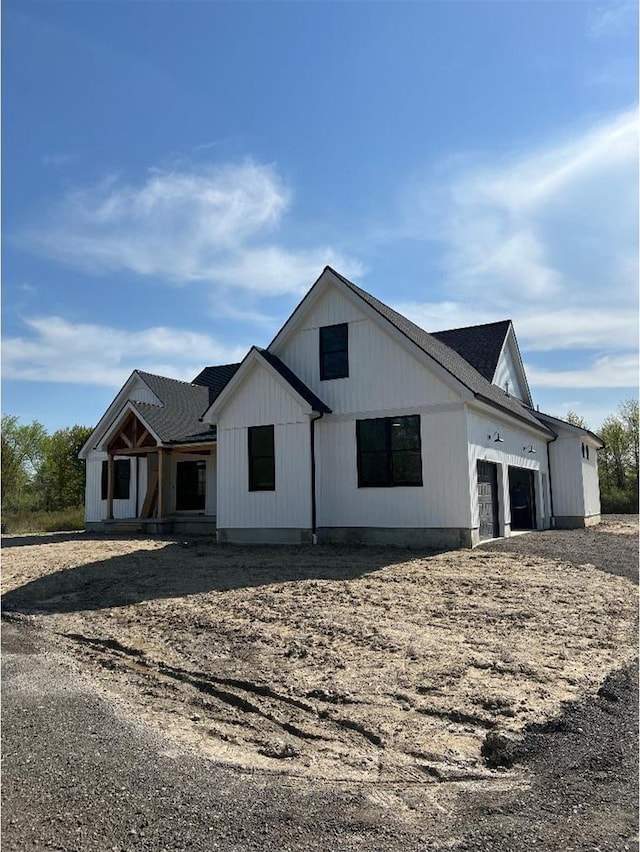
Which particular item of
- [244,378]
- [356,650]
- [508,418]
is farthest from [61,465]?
[356,650]

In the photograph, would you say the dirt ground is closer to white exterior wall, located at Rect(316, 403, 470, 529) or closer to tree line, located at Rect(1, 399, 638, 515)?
white exterior wall, located at Rect(316, 403, 470, 529)

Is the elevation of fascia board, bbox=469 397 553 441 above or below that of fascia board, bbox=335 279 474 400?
below

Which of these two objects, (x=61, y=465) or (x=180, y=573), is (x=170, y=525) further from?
(x=61, y=465)

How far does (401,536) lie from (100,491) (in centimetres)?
1453

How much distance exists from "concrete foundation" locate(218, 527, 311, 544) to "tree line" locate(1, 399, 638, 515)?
2216 cm

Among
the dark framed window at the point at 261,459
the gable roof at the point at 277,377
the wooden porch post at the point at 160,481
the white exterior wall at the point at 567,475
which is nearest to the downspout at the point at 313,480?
the gable roof at the point at 277,377

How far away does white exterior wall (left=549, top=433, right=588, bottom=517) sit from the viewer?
22141 millimetres

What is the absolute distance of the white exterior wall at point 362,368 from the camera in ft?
48.9

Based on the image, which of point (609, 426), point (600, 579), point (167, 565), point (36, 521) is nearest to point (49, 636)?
point (167, 565)

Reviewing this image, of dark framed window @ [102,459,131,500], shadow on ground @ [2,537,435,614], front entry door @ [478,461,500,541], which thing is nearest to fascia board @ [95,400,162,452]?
dark framed window @ [102,459,131,500]

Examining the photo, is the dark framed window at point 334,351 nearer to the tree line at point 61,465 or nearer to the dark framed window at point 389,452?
the dark framed window at point 389,452

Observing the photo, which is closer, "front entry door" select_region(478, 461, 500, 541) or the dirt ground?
the dirt ground

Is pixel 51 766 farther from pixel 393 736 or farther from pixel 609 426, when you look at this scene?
pixel 609 426

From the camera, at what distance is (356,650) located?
256 inches
